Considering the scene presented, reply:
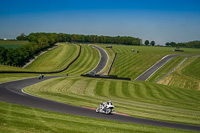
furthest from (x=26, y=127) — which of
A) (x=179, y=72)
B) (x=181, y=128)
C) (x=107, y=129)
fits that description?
(x=179, y=72)

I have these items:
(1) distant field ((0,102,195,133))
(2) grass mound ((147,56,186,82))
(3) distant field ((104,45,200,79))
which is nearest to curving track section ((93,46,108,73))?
(3) distant field ((104,45,200,79))

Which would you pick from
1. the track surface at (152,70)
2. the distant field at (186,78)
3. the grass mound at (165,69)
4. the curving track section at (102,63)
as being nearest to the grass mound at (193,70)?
the distant field at (186,78)

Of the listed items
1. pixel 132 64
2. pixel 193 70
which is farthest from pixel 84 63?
pixel 193 70

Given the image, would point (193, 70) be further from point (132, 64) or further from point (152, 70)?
point (132, 64)

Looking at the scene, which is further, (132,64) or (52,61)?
(52,61)

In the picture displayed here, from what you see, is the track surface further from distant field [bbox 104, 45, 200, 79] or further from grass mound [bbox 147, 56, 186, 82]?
distant field [bbox 104, 45, 200, 79]

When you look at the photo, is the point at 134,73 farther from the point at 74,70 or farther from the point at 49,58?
the point at 49,58
